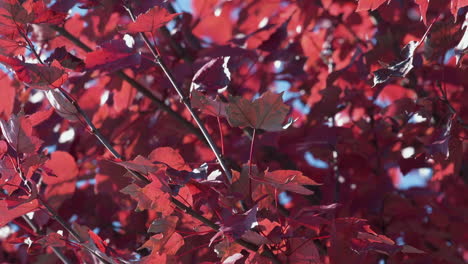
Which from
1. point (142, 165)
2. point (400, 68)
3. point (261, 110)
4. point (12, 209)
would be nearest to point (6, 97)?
point (12, 209)

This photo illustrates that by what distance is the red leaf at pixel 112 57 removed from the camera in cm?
96

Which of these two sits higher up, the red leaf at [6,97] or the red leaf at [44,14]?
the red leaf at [44,14]

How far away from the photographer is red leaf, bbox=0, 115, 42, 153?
0.90 metres

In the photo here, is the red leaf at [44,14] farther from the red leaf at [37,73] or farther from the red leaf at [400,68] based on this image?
the red leaf at [400,68]

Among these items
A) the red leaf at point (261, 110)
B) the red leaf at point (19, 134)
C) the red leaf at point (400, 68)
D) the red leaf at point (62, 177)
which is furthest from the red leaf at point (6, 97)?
the red leaf at point (400, 68)

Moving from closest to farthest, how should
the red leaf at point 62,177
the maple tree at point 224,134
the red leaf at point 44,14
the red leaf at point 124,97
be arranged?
the maple tree at point 224,134
the red leaf at point 44,14
the red leaf at point 62,177
the red leaf at point 124,97

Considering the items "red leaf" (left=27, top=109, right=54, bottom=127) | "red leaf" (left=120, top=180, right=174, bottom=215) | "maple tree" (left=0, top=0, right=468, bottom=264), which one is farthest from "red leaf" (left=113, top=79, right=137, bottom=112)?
"red leaf" (left=120, top=180, right=174, bottom=215)

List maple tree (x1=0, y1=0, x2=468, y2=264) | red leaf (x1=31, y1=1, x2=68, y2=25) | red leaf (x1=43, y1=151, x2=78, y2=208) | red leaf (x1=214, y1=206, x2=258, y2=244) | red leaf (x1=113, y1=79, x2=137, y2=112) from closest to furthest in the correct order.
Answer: red leaf (x1=214, y1=206, x2=258, y2=244)
maple tree (x1=0, y1=0, x2=468, y2=264)
red leaf (x1=31, y1=1, x2=68, y2=25)
red leaf (x1=43, y1=151, x2=78, y2=208)
red leaf (x1=113, y1=79, x2=137, y2=112)

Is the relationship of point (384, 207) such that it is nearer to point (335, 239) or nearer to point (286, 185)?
point (335, 239)

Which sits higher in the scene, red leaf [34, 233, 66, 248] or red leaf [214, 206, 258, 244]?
red leaf [34, 233, 66, 248]

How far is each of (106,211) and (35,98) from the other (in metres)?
0.35

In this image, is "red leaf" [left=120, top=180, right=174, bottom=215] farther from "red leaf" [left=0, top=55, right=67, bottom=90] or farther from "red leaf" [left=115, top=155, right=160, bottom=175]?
"red leaf" [left=0, top=55, right=67, bottom=90]

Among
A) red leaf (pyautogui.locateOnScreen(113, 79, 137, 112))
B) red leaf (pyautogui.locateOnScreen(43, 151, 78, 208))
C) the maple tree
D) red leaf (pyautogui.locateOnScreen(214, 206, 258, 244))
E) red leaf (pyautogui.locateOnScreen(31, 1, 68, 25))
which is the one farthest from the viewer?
red leaf (pyautogui.locateOnScreen(113, 79, 137, 112))

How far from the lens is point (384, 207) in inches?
57.7
